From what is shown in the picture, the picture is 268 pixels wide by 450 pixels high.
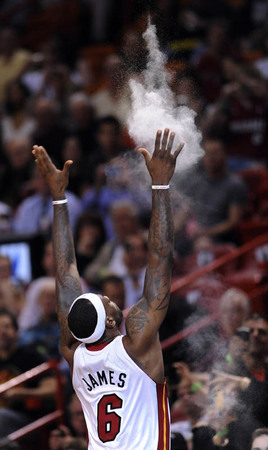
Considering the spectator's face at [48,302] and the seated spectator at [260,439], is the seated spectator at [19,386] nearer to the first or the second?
the spectator's face at [48,302]

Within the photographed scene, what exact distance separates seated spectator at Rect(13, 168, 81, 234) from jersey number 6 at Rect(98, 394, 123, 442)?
510 centimetres

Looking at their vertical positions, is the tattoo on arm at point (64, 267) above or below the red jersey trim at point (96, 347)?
above

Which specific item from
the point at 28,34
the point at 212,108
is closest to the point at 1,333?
the point at 212,108

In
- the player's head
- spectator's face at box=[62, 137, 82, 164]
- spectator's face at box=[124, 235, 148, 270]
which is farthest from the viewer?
spectator's face at box=[62, 137, 82, 164]

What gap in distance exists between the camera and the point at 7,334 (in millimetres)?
7105

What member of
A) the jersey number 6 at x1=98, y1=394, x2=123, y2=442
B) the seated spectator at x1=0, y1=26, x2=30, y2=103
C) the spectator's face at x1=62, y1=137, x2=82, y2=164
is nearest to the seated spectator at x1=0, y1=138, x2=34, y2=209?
the spectator's face at x1=62, y1=137, x2=82, y2=164

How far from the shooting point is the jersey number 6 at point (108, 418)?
14.0 feet

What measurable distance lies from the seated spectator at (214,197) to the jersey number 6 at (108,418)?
412 centimetres

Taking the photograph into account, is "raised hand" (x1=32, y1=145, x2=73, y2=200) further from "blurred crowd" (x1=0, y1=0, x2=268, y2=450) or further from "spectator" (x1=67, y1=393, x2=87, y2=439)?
"spectator" (x1=67, y1=393, x2=87, y2=439)

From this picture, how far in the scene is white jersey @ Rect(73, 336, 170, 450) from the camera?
4.24 m

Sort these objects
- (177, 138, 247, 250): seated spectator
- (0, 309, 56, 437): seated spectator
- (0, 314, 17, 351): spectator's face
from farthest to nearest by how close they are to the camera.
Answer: (177, 138, 247, 250): seated spectator, (0, 314, 17, 351): spectator's face, (0, 309, 56, 437): seated spectator

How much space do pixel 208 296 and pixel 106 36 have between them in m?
7.00

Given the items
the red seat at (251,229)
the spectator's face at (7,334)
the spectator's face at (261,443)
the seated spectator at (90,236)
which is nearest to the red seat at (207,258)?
the red seat at (251,229)

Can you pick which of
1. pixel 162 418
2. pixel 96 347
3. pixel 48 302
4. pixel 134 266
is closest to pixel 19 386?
pixel 48 302
